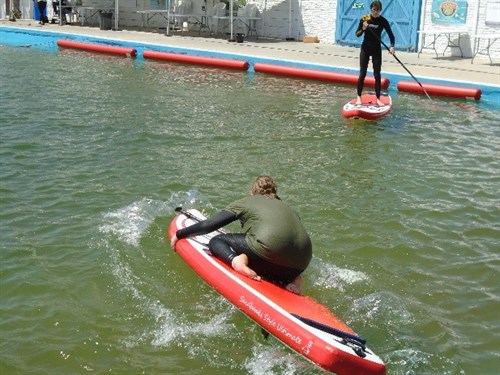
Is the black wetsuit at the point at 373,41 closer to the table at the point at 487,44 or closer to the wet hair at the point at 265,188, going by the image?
the table at the point at 487,44

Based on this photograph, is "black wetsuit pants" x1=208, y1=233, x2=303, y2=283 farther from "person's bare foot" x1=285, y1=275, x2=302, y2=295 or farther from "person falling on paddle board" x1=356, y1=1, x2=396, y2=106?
"person falling on paddle board" x1=356, y1=1, x2=396, y2=106

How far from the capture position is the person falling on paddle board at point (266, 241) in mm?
5461

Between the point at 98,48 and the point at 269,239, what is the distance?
623 inches

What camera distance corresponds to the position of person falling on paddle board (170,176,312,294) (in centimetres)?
546

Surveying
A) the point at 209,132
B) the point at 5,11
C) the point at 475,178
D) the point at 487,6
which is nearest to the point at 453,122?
the point at 475,178

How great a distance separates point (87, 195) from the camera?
8320mm

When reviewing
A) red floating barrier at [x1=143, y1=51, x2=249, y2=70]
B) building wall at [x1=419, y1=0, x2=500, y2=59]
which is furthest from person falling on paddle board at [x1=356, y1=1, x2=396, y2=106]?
building wall at [x1=419, y1=0, x2=500, y2=59]

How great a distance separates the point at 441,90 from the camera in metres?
14.2

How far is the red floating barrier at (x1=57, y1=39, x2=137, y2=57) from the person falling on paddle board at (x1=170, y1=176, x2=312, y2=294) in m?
14.4

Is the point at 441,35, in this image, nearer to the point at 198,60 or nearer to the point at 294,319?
the point at 198,60

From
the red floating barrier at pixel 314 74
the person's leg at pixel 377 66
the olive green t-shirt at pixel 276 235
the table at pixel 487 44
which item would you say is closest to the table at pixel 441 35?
the table at pixel 487 44

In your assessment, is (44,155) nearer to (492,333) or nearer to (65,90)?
(65,90)

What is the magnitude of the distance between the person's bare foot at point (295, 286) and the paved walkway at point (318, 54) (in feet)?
32.8

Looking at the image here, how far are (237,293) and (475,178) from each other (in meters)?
5.09
